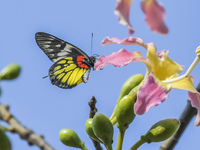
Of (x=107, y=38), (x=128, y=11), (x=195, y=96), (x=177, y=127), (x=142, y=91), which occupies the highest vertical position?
(x=128, y=11)

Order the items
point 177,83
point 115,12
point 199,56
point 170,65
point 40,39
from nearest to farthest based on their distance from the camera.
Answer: point 115,12
point 199,56
point 177,83
point 170,65
point 40,39

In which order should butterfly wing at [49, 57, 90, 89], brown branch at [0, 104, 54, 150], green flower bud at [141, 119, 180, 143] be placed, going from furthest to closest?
butterfly wing at [49, 57, 90, 89] < green flower bud at [141, 119, 180, 143] < brown branch at [0, 104, 54, 150]

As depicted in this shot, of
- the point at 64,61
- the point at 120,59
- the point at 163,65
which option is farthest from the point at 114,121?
the point at 64,61

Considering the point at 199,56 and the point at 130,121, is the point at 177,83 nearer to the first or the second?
the point at 199,56

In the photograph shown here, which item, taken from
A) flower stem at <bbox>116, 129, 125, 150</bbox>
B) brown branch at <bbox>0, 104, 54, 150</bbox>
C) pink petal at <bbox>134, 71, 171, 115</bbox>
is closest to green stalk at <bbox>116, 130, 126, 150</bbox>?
flower stem at <bbox>116, 129, 125, 150</bbox>

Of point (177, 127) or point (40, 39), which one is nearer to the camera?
point (177, 127)

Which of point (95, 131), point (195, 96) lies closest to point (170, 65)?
point (195, 96)

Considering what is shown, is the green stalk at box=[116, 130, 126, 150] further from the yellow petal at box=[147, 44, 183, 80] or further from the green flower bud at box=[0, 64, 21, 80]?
the green flower bud at box=[0, 64, 21, 80]
